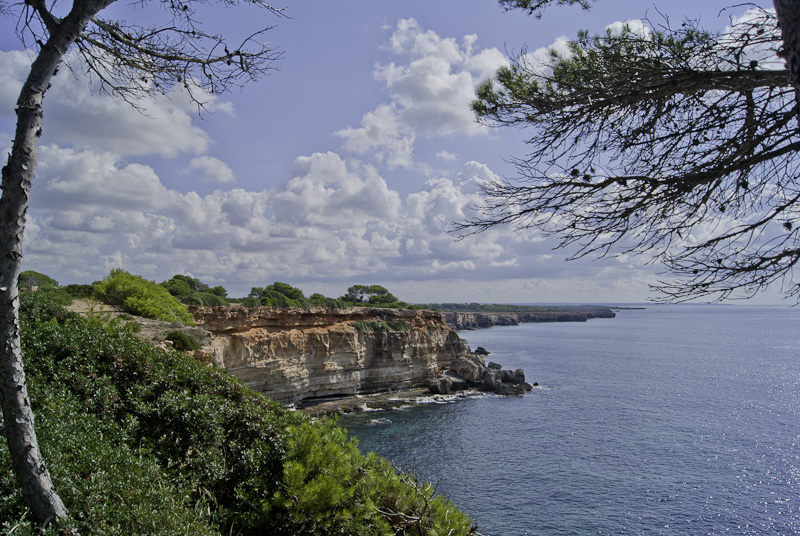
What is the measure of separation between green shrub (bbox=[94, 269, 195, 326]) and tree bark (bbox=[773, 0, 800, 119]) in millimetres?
21174

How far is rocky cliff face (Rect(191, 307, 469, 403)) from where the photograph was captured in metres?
29.1

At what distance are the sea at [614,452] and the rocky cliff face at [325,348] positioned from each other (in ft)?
17.7

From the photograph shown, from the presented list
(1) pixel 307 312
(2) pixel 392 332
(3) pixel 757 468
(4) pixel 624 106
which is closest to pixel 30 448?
(4) pixel 624 106

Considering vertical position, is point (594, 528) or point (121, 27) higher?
point (121, 27)

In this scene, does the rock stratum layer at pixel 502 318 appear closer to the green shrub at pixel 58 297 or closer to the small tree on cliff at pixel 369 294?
the small tree on cliff at pixel 369 294

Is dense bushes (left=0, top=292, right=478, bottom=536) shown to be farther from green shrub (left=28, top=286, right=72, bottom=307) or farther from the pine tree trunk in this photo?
green shrub (left=28, top=286, right=72, bottom=307)

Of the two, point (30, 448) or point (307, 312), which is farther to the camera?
point (307, 312)

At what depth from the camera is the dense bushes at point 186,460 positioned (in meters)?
4.05

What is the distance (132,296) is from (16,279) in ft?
63.2

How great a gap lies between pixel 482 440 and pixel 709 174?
23.3 metres

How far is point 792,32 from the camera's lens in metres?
3.08

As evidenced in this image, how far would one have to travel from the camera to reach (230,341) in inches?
1089

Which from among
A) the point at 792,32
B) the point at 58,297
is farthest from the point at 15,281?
the point at 58,297

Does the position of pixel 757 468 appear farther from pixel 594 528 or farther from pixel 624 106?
pixel 624 106
